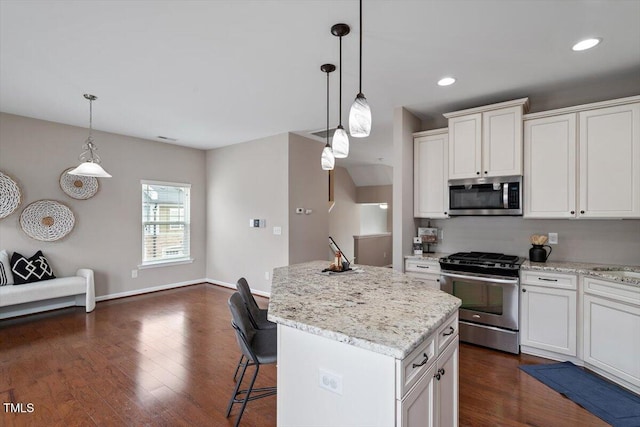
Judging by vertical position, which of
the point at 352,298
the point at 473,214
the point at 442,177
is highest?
the point at 442,177

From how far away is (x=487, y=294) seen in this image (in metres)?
3.18

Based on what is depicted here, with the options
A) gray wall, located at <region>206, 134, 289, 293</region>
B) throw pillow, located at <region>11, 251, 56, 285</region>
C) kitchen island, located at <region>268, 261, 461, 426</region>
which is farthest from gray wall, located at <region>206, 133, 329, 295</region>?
kitchen island, located at <region>268, 261, 461, 426</region>

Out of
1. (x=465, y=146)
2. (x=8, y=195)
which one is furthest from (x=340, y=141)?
(x=8, y=195)

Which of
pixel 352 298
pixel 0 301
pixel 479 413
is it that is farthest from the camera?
pixel 0 301

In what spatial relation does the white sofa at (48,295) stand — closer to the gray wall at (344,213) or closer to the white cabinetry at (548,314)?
the gray wall at (344,213)

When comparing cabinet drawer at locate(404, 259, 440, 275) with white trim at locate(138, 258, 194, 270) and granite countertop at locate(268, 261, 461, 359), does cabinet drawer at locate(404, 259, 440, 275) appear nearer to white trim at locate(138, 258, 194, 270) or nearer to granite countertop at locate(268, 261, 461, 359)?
granite countertop at locate(268, 261, 461, 359)

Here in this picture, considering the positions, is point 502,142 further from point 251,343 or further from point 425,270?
point 251,343

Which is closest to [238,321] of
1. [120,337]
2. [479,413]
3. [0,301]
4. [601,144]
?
[479,413]

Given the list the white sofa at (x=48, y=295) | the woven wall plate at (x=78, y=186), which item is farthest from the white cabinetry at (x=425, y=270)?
the woven wall plate at (x=78, y=186)

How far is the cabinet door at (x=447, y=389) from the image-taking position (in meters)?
1.52

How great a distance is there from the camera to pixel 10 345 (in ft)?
10.8

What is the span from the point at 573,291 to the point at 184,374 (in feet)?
11.7

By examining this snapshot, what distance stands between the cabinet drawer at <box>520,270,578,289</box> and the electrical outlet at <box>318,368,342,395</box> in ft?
8.50

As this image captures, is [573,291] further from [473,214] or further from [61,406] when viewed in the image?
[61,406]
